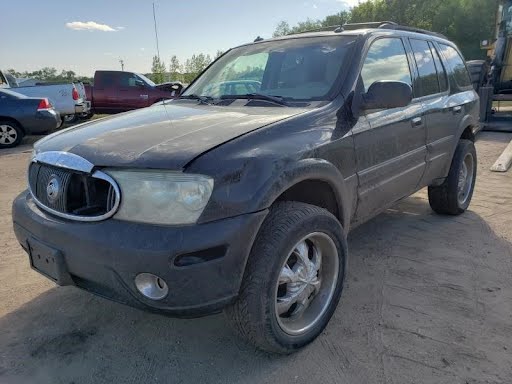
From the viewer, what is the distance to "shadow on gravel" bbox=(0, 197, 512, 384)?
249 cm

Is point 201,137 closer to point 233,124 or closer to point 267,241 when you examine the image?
point 233,124

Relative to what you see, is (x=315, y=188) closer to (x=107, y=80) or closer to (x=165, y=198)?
(x=165, y=198)

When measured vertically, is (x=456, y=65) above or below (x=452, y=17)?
below

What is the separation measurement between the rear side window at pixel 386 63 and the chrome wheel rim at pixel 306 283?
1.22 metres

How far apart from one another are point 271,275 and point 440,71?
3168mm

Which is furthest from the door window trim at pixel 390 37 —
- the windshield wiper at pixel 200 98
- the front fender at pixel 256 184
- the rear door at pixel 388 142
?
the windshield wiper at pixel 200 98

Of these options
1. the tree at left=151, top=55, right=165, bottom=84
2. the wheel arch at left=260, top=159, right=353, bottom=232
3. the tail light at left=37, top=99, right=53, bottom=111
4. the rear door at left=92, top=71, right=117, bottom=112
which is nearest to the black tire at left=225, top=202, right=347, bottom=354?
the wheel arch at left=260, top=159, right=353, bottom=232

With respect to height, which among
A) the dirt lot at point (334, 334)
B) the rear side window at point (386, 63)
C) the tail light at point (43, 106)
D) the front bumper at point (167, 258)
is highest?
the rear side window at point (386, 63)

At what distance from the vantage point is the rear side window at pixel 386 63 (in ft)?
11.1

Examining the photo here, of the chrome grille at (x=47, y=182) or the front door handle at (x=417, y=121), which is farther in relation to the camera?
the front door handle at (x=417, y=121)

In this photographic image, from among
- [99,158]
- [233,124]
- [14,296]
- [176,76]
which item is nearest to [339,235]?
[233,124]

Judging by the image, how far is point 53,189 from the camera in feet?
8.16

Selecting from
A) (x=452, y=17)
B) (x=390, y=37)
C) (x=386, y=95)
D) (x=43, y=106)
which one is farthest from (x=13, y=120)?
(x=452, y=17)

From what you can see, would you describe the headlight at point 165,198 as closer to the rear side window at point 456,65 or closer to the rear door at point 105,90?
the rear side window at point 456,65
